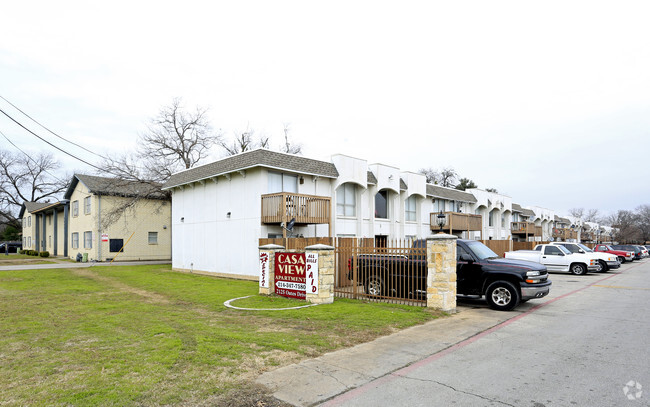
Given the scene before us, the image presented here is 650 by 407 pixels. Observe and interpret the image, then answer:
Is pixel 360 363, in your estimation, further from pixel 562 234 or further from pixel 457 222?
pixel 562 234

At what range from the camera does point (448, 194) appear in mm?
32062

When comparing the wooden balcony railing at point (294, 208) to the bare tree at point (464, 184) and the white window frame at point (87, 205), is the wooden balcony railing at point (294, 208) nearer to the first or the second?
the white window frame at point (87, 205)

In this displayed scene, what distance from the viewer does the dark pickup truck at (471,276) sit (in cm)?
1051

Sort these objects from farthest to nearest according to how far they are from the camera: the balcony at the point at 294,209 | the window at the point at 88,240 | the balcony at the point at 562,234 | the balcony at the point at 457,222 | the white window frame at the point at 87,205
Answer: the balcony at the point at 562,234 < the white window frame at the point at 87,205 < the window at the point at 88,240 < the balcony at the point at 457,222 < the balcony at the point at 294,209

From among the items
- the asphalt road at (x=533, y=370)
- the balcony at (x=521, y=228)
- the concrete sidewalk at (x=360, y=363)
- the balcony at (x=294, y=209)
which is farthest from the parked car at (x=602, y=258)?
the balcony at (x=521, y=228)

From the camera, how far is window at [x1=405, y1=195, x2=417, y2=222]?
27547mm

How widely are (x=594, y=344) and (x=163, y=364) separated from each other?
289 inches

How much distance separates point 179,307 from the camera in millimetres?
10602

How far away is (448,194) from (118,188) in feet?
89.4

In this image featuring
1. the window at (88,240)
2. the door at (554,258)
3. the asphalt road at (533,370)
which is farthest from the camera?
the window at (88,240)

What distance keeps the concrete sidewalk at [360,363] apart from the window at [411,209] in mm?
18761

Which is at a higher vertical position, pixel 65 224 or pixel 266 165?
pixel 266 165

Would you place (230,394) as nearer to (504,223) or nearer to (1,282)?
(1,282)

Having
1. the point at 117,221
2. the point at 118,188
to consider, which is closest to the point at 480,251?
the point at 118,188
